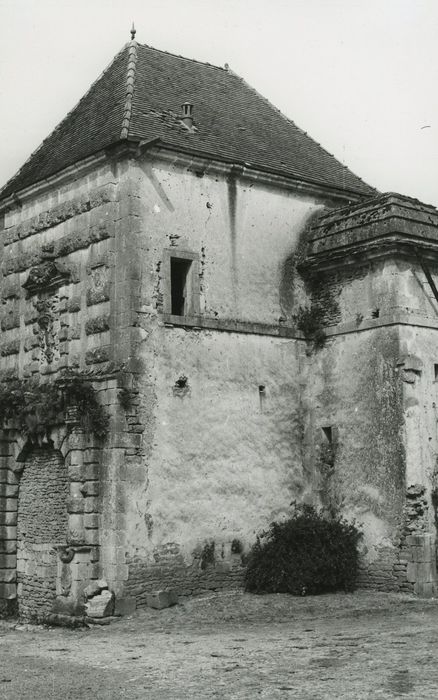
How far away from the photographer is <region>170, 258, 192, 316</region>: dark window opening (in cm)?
1599

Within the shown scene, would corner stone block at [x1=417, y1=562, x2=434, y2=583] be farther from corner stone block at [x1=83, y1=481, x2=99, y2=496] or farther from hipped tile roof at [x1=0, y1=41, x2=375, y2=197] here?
hipped tile roof at [x1=0, y1=41, x2=375, y2=197]

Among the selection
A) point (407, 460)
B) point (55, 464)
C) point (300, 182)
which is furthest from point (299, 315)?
point (55, 464)

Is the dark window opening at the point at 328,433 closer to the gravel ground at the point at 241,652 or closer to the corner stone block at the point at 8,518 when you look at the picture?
the gravel ground at the point at 241,652

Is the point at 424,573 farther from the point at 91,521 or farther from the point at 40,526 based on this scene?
the point at 40,526

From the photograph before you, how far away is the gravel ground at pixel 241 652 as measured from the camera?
9125mm

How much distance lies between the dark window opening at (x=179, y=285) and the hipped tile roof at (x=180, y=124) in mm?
1958

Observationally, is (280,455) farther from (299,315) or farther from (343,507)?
(299,315)

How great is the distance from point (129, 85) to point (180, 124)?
1.34 m

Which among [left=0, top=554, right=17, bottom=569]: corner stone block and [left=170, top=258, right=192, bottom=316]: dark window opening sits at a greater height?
[left=170, top=258, right=192, bottom=316]: dark window opening

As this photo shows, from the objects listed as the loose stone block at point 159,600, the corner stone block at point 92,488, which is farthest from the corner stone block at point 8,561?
the loose stone block at point 159,600

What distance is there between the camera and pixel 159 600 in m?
14.5

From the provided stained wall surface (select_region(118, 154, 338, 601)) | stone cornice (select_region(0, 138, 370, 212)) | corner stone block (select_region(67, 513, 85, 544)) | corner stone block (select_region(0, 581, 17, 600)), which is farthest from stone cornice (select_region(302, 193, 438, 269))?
corner stone block (select_region(0, 581, 17, 600))

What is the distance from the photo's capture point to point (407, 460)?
15203 mm

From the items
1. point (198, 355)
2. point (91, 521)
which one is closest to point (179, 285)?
point (198, 355)
